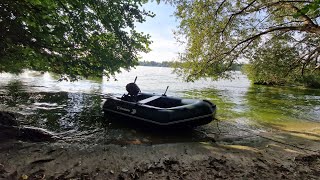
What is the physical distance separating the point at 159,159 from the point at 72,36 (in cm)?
493

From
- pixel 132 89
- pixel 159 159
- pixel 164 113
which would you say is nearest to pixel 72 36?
pixel 132 89

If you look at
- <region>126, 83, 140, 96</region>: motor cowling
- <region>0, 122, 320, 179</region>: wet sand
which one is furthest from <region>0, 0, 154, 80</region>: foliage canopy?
<region>0, 122, 320, 179</region>: wet sand

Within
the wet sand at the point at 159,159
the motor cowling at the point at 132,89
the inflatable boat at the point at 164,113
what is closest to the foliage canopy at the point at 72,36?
the motor cowling at the point at 132,89

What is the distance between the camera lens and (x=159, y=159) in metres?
5.72

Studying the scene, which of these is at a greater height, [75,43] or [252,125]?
[75,43]

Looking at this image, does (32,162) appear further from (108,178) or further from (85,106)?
(85,106)

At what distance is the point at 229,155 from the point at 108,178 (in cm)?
295

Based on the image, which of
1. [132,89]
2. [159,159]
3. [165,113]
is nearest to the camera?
[159,159]

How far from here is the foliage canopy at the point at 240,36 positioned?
340 inches

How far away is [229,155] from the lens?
6145 millimetres

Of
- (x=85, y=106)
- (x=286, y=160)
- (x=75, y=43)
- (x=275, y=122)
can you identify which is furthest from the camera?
(x=85, y=106)

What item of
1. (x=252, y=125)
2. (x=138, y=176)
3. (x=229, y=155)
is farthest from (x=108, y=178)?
(x=252, y=125)

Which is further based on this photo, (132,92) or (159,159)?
(132,92)

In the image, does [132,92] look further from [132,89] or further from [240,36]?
[240,36]
